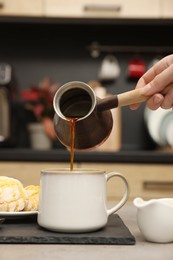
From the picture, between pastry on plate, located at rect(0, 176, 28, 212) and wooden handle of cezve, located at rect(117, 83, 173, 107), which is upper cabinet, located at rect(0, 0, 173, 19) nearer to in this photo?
wooden handle of cezve, located at rect(117, 83, 173, 107)

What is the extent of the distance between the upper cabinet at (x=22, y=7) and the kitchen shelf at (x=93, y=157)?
0.71 meters

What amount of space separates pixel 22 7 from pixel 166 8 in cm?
71

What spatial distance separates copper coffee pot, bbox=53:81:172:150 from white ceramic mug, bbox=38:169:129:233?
141 millimetres

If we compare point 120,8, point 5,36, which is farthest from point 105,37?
point 5,36

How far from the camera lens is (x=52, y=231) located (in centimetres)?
79

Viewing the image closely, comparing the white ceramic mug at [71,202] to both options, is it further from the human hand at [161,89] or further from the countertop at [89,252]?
the human hand at [161,89]

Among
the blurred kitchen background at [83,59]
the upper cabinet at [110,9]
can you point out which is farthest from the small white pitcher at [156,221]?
the blurred kitchen background at [83,59]

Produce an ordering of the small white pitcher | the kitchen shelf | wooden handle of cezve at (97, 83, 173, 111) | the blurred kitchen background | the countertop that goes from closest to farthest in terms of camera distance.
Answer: the countertop < the small white pitcher < wooden handle of cezve at (97, 83, 173, 111) < the kitchen shelf < the blurred kitchen background

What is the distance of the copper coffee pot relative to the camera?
89 centimetres

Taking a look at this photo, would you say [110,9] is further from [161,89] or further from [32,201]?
[32,201]

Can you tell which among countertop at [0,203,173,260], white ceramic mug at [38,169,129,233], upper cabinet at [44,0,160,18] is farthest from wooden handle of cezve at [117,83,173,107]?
upper cabinet at [44,0,160,18]

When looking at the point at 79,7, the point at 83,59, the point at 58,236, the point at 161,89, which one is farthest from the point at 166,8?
the point at 58,236

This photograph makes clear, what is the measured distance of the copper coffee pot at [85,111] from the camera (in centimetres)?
89

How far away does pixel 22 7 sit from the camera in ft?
7.55
